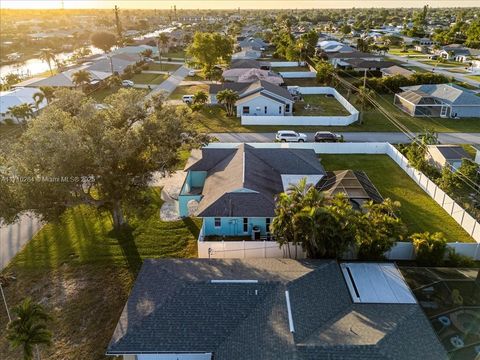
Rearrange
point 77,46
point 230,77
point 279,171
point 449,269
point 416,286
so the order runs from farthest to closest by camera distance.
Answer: point 77,46, point 230,77, point 279,171, point 449,269, point 416,286

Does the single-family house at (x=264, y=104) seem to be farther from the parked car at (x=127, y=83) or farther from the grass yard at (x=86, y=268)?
the parked car at (x=127, y=83)

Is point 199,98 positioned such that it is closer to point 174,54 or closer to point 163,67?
point 163,67

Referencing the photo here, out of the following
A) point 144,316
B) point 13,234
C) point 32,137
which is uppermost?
point 32,137

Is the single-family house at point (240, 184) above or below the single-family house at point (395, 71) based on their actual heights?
below

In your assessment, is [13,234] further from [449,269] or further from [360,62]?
[360,62]

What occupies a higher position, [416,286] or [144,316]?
[144,316]

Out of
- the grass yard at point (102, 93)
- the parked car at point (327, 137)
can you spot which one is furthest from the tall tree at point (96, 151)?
the grass yard at point (102, 93)

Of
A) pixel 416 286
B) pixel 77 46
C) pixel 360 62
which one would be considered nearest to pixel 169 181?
pixel 416 286

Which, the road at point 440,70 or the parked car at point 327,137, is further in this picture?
the road at point 440,70
